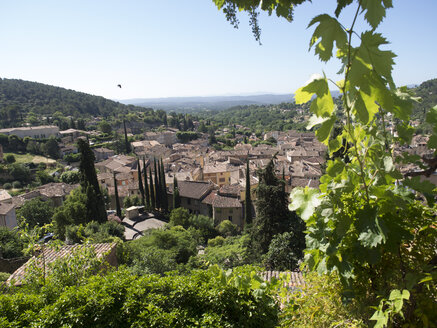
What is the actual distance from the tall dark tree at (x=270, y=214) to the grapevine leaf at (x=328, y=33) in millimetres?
13461

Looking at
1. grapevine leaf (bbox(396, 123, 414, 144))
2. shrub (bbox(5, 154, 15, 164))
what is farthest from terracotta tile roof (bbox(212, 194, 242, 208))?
shrub (bbox(5, 154, 15, 164))

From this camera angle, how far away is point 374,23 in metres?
0.90

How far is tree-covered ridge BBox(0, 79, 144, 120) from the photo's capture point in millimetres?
102613

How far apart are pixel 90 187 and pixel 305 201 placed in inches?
940

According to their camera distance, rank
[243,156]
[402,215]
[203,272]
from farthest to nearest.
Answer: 1. [243,156]
2. [203,272]
3. [402,215]

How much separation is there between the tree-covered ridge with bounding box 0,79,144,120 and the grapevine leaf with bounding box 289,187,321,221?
111546 millimetres

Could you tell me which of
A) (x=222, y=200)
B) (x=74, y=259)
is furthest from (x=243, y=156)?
(x=74, y=259)

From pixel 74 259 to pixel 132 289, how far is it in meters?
2.23

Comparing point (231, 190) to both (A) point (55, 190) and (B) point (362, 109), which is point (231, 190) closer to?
(A) point (55, 190)

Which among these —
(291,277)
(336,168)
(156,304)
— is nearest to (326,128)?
(336,168)

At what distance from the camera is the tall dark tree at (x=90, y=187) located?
2258 centimetres

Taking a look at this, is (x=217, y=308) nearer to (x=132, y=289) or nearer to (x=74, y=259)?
(x=132, y=289)

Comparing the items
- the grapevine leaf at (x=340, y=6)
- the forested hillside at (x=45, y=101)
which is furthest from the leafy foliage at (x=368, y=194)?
the forested hillside at (x=45, y=101)

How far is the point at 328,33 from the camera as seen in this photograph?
0.92 metres
